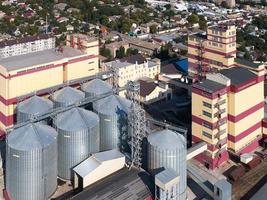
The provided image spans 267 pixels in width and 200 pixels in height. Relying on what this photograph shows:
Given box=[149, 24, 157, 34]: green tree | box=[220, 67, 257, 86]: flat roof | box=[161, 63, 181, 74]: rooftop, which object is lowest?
box=[161, 63, 181, 74]: rooftop

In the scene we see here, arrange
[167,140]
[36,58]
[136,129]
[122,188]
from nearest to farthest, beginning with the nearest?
[122,188] < [167,140] < [136,129] < [36,58]

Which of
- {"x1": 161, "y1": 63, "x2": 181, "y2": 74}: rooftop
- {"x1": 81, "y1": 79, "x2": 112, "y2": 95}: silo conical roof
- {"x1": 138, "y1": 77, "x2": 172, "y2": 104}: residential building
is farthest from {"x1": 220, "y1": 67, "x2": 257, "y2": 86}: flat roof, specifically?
{"x1": 161, "y1": 63, "x2": 181, "y2": 74}: rooftop

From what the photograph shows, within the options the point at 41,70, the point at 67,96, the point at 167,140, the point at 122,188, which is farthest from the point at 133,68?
the point at 122,188

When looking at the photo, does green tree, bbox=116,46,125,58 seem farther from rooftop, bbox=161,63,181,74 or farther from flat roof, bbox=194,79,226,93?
flat roof, bbox=194,79,226,93

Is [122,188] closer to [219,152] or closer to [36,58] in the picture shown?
[219,152]

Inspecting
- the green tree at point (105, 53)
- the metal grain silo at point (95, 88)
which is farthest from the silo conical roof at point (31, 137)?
the green tree at point (105, 53)

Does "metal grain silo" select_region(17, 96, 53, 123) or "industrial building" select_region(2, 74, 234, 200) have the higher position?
"metal grain silo" select_region(17, 96, 53, 123)

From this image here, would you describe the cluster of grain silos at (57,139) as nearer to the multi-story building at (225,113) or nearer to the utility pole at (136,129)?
the utility pole at (136,129)
